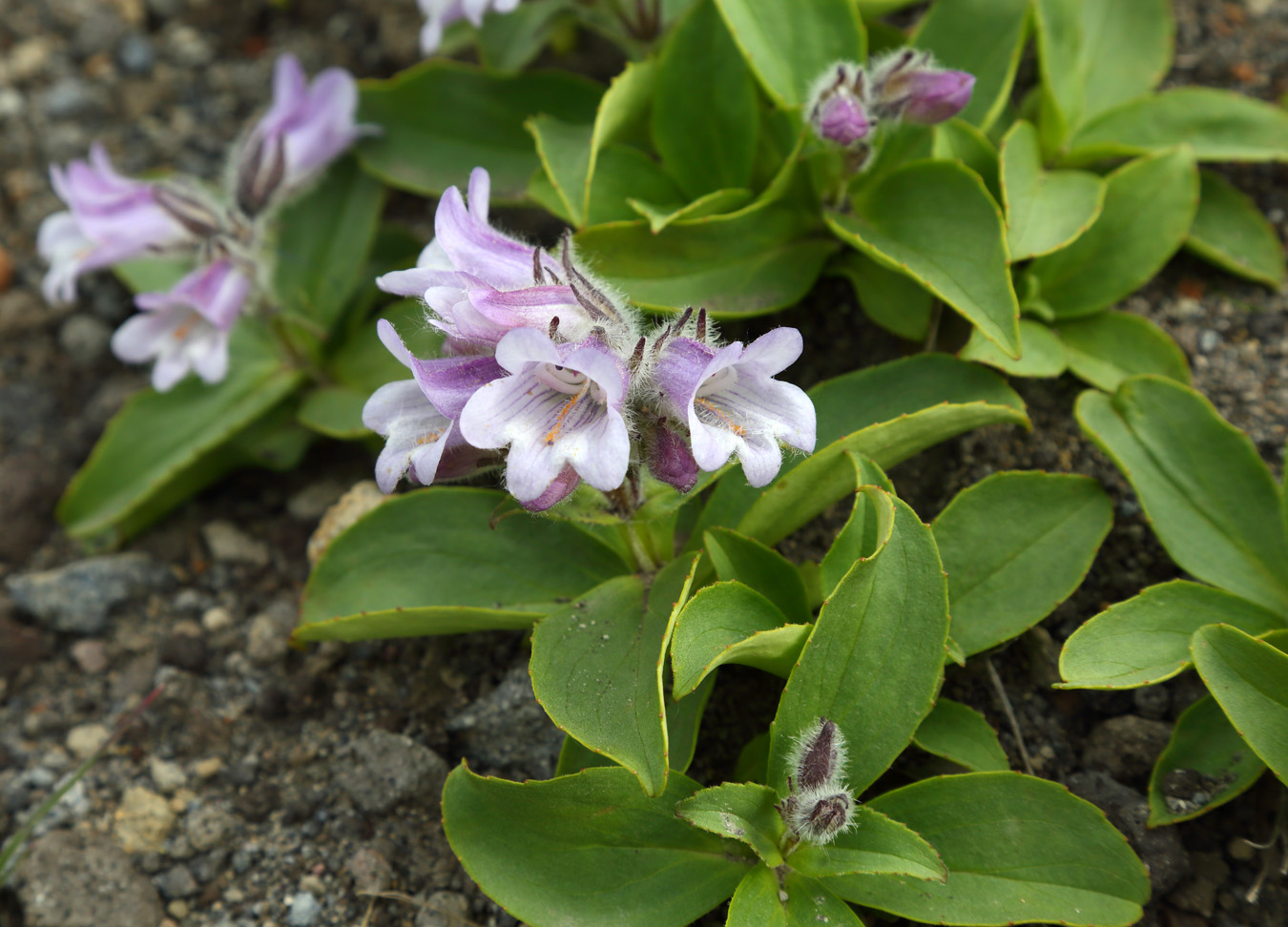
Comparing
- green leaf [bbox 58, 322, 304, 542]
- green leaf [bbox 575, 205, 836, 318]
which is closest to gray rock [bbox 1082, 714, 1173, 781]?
green leaf [bbox 575, 205, 836, 318]

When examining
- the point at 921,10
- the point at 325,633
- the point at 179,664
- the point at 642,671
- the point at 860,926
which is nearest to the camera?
the point at 860,926

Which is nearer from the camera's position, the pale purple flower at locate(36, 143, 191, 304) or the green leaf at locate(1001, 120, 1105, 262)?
the green leaf at locate(1001, 120, 1105, 262)

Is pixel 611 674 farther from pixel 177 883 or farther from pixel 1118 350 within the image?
pixel 1118 350

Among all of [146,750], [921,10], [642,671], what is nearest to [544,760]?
[642,671]

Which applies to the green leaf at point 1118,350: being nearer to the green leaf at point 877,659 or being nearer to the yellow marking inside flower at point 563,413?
Result: the green leaf at point 877,659

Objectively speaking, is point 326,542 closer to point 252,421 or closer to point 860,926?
point 252,421

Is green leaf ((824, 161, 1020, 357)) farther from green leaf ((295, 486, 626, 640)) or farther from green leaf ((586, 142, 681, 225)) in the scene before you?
green leaf ((295, 486, 626, 640))
